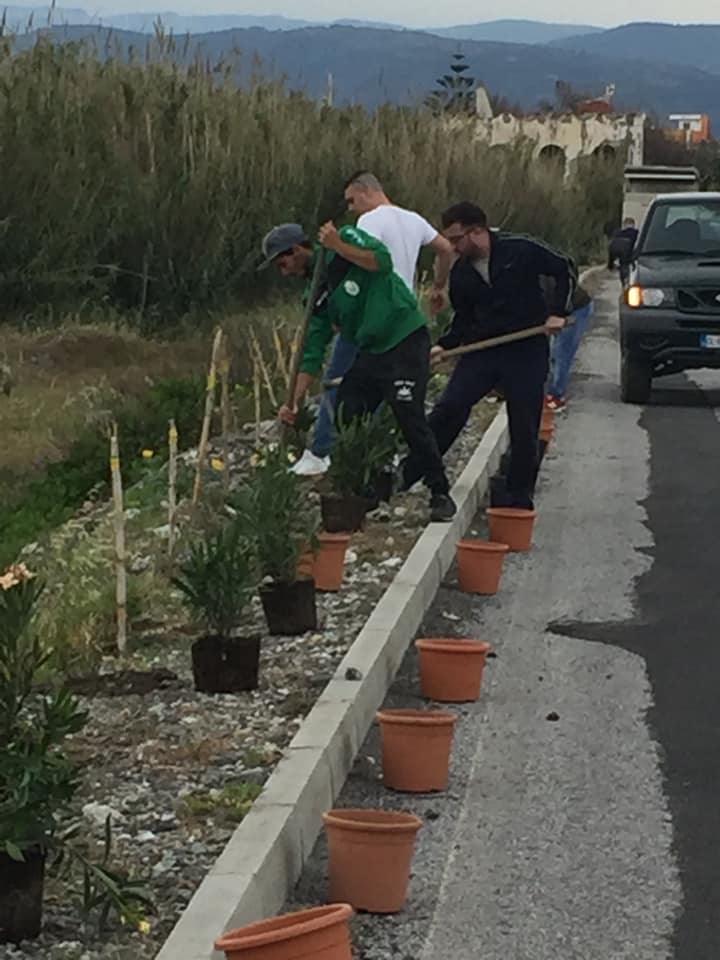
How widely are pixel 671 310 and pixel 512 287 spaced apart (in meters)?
7.22

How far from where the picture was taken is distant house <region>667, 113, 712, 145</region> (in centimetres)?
11806

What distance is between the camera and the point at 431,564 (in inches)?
372

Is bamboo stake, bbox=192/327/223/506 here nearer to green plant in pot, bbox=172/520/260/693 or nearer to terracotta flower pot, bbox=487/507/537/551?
terracotta flower pot, bbox=487/507/537/551

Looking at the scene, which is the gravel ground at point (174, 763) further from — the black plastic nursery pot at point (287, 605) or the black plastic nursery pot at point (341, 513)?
the black plastic nursery pot at point (341, 513)

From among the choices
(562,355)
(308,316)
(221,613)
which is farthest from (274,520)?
(562,355)

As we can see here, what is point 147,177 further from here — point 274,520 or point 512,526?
point 274,520

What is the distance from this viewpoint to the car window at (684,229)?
18703 mm

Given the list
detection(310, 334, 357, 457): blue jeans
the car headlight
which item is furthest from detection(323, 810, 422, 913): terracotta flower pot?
the car headlight

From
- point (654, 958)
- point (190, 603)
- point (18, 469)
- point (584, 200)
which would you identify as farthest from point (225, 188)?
point (584, 200)

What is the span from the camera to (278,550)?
809 centimetres

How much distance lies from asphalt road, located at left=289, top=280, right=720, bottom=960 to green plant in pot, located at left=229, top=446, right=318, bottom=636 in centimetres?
50

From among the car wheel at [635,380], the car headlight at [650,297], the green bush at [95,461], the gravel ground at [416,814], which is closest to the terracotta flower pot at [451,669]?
the gravel ground at [416,814]

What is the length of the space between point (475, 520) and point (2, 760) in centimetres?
728

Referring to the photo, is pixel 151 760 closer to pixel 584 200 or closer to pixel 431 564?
pixel 431 564
